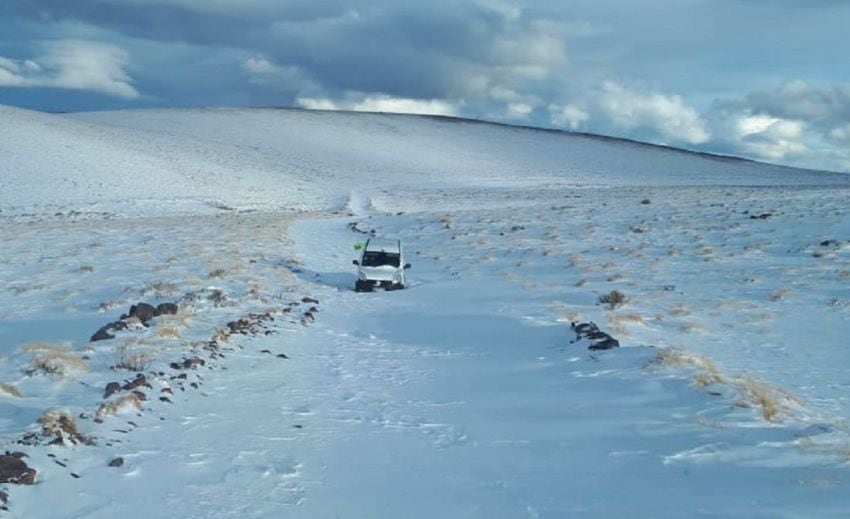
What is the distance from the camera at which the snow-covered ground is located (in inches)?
294

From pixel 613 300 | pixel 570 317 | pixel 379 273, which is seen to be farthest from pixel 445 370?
pixel 379 273

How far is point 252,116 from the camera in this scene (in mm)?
122688

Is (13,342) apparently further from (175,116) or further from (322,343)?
(175,116)

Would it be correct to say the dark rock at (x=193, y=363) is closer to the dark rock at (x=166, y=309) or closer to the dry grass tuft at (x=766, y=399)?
the dark rock at (x=166, y=309)

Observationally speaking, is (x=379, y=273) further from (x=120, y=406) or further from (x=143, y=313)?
(x=120, y=406)

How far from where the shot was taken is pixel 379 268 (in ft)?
76.7

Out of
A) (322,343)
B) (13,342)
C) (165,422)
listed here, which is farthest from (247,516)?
(13,342)

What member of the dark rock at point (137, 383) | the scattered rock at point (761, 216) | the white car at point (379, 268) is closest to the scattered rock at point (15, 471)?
the dark rock at point (137, 383)

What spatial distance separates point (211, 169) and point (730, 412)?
235ft

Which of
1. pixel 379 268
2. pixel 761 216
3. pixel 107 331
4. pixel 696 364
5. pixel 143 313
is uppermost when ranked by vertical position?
pixel 761 216

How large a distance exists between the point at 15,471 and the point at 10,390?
3.22 meters

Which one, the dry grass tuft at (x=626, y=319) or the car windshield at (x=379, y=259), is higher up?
the car windshield at (x=379, y=259)

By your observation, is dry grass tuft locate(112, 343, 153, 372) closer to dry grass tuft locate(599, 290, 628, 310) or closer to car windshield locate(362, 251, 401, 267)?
dry grass tuft locate(599, 290, 628, 310)

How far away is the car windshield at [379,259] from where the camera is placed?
23.6m
